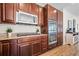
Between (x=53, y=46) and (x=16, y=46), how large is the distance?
5.51 ft

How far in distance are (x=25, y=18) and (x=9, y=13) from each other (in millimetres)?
645

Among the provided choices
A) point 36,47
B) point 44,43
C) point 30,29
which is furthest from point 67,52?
point 30,29

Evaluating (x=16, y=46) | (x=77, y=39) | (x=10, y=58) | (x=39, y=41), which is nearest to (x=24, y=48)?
(x=16, y=46)

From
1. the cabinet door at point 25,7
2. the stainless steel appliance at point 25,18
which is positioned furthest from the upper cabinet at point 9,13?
the cabinet door at point 25,7

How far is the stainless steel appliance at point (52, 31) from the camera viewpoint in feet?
12.8

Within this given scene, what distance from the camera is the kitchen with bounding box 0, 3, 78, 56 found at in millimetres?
2549

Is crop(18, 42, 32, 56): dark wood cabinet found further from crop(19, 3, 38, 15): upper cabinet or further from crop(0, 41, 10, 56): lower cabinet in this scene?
crop(19, 3, 38, 15): upper cabinet

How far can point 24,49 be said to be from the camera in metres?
2.80

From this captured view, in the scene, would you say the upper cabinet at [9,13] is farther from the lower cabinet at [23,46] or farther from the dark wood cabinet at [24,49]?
the dark wood cabinet at [24,49]

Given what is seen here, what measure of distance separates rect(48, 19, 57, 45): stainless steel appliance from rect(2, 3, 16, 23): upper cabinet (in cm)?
152

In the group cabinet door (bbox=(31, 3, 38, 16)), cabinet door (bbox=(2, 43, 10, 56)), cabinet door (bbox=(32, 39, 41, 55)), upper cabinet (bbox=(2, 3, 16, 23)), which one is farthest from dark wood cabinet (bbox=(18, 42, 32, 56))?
cabinet door (bbox=(31, 3, 38, 16))

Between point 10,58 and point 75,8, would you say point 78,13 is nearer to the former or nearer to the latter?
point 75,8

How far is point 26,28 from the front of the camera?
3445mm

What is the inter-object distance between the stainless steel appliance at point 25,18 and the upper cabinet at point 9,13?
0.15 metres
